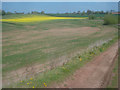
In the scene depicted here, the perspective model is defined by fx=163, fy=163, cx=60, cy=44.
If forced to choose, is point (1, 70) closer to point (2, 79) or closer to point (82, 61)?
point (2, 79)

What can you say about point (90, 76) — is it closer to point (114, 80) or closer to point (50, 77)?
point (114, 80)

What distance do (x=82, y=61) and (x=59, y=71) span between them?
227cm

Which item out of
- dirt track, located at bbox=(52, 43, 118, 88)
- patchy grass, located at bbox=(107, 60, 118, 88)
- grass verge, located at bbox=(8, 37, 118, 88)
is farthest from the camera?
dirt track, located at bbox=(52, 43, 118, 88)

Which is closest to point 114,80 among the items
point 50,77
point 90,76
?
point 90,76

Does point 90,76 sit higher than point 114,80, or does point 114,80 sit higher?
point 114,80

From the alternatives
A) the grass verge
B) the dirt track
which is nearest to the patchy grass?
the dirt track

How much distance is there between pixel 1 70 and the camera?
9414 millimetres

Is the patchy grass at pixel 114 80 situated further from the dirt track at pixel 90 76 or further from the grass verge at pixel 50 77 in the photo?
the grass verge at pixel 50 77

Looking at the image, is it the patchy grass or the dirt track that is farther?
the dirt track

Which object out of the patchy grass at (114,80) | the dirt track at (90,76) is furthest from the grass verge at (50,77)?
the patchy grass at (114,80)

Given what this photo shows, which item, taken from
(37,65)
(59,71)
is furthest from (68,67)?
(37,65)

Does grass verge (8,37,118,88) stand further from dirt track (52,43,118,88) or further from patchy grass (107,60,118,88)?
patchy grass (107,60,118,88)

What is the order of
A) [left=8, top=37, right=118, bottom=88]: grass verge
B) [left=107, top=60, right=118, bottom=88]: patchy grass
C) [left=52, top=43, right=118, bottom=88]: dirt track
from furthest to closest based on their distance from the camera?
[left=52, top=43, right=118, bottom=88]: dirt track, [left=8, top=37, right=118, bottom=88]: grass verge, [left=107, top=60, right=118, bottom=88]: patchy grass

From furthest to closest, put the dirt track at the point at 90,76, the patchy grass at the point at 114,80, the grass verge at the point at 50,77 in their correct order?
the dirt track at the point at 90,76, the grass verge at the point at 50,77, the patchy grass at the point at 114,80
